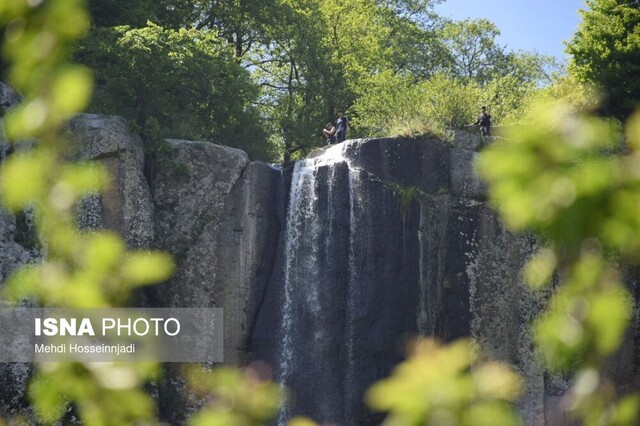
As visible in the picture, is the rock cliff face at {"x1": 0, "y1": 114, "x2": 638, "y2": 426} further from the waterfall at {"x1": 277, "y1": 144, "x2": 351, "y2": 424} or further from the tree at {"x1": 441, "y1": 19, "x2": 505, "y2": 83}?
the tree at {"x1": 441, "y1": 19, "x2": 505, "y2": 83}

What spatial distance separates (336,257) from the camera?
1759 centimetres

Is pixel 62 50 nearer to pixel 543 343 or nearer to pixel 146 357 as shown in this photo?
Answer: pixel 146 357

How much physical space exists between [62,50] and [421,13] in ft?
123

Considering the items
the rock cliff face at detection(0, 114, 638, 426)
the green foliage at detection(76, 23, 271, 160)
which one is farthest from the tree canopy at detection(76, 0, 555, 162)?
the rock cliff face at detection(0, 114, 638, 426)

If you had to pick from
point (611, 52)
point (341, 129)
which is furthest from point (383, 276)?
point (611, 52)

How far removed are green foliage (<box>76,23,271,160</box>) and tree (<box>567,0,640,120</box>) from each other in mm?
7924

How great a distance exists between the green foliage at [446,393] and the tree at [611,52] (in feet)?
67.0

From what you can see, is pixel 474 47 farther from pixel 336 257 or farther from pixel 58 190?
pixel 58 190

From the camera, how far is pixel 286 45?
27625 millimetres

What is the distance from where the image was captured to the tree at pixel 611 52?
21.5 metres

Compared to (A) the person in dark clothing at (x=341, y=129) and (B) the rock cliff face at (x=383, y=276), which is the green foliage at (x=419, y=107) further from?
(B) the rock cliff face at (x=383, y=276)

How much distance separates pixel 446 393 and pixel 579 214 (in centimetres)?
29

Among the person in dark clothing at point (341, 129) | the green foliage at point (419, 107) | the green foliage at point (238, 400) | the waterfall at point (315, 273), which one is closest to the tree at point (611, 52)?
the green foliage at point (419, 107)

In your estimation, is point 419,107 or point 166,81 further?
point 419,107
